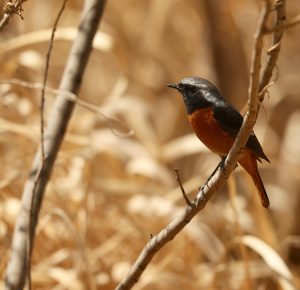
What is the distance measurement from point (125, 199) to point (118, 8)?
2572 mm

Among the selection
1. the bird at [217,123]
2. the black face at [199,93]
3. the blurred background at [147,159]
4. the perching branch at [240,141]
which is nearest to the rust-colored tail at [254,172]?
the bird at [217,123]

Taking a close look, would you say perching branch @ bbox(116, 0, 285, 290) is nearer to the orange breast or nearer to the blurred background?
the blurred background

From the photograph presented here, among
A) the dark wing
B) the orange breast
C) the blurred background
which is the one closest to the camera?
the dark wing

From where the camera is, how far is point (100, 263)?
11.2 feet

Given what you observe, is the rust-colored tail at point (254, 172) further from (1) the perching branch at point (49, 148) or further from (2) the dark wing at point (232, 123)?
(1) the perching branch at point (49, 148)

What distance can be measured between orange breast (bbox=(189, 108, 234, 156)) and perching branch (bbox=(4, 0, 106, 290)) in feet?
1.61

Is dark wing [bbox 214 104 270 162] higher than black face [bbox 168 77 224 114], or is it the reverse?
black face [bbox 168 77 224 114]

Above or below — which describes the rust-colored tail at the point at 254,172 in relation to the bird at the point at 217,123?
below

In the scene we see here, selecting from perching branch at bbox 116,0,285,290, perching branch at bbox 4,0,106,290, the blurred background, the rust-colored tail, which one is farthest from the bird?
perching branch at bbox 116,0,285,290

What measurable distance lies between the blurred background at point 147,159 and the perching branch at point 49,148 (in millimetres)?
180

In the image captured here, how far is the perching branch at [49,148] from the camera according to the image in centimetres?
233

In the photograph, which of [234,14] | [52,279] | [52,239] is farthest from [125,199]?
[234,14]

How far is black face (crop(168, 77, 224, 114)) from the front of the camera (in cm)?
247

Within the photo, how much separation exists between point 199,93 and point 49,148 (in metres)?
0.58
